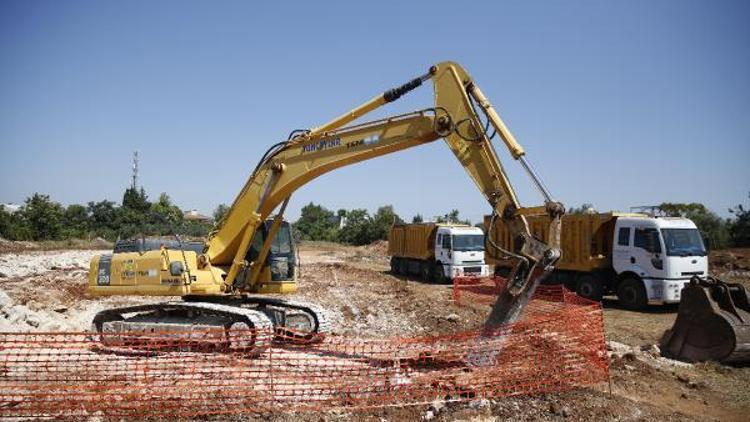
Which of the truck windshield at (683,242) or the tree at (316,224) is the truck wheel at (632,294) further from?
the tree at (316,224)

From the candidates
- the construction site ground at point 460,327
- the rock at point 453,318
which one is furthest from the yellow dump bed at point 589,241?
the rock at point 453,318

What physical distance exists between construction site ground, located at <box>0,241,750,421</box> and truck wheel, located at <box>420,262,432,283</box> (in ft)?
2.32

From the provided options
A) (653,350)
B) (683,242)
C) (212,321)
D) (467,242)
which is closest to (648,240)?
(683,242)

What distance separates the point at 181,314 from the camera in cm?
1013

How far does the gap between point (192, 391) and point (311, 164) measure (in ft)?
13.6

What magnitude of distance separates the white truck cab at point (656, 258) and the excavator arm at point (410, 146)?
7.99 metres

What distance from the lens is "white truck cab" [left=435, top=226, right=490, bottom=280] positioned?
22656mm

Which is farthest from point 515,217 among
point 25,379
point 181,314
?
point 25,379

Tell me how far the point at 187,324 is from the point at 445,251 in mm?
14654

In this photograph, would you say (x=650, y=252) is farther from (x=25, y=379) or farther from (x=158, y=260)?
(x=25, y=379)

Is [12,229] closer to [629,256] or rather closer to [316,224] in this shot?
[316,224]

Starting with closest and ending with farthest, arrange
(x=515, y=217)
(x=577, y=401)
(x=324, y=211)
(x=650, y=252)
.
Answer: (x=577, y=401), (x=515, y=217), (x=650, y=252), (x=324, y=211)

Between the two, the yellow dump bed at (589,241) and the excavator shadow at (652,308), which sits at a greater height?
the yellow dump bed at (589,241)

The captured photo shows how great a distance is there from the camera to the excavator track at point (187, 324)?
9031 millimetres
